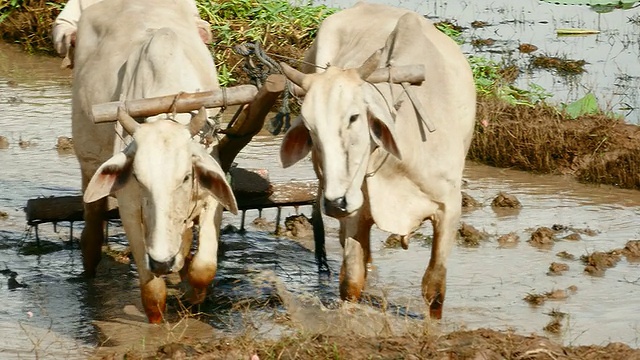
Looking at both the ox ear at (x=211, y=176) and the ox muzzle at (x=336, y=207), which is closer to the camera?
the ox muzzle at (x=336, y=207)

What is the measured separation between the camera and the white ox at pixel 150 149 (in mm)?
4742

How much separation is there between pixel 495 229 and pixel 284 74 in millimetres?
2677

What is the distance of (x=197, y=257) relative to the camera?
5.26 meters

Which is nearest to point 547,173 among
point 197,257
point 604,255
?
point 604,255

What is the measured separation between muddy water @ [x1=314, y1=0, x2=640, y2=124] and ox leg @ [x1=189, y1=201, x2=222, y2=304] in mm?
5195

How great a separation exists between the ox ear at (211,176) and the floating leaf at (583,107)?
15.1 feet

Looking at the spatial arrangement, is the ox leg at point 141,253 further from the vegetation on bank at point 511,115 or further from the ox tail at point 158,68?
the vegetation on bank at point 511,115

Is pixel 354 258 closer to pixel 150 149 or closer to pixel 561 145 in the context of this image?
pixel 150 149

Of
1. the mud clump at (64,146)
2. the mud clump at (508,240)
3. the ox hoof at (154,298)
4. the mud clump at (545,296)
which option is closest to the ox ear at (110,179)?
the ox hoof at (154,298)

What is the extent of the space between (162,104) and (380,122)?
877mm

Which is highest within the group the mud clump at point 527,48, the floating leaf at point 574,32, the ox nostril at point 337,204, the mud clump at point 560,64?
the ox nostril at point 337,204

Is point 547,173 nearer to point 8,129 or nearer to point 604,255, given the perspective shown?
point 604,255

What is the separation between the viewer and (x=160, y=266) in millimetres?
4688

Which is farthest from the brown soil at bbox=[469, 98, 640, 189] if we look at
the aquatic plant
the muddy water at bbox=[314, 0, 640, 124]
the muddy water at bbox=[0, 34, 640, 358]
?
the muddy water at bbox=[314, 0, 640, 124]
